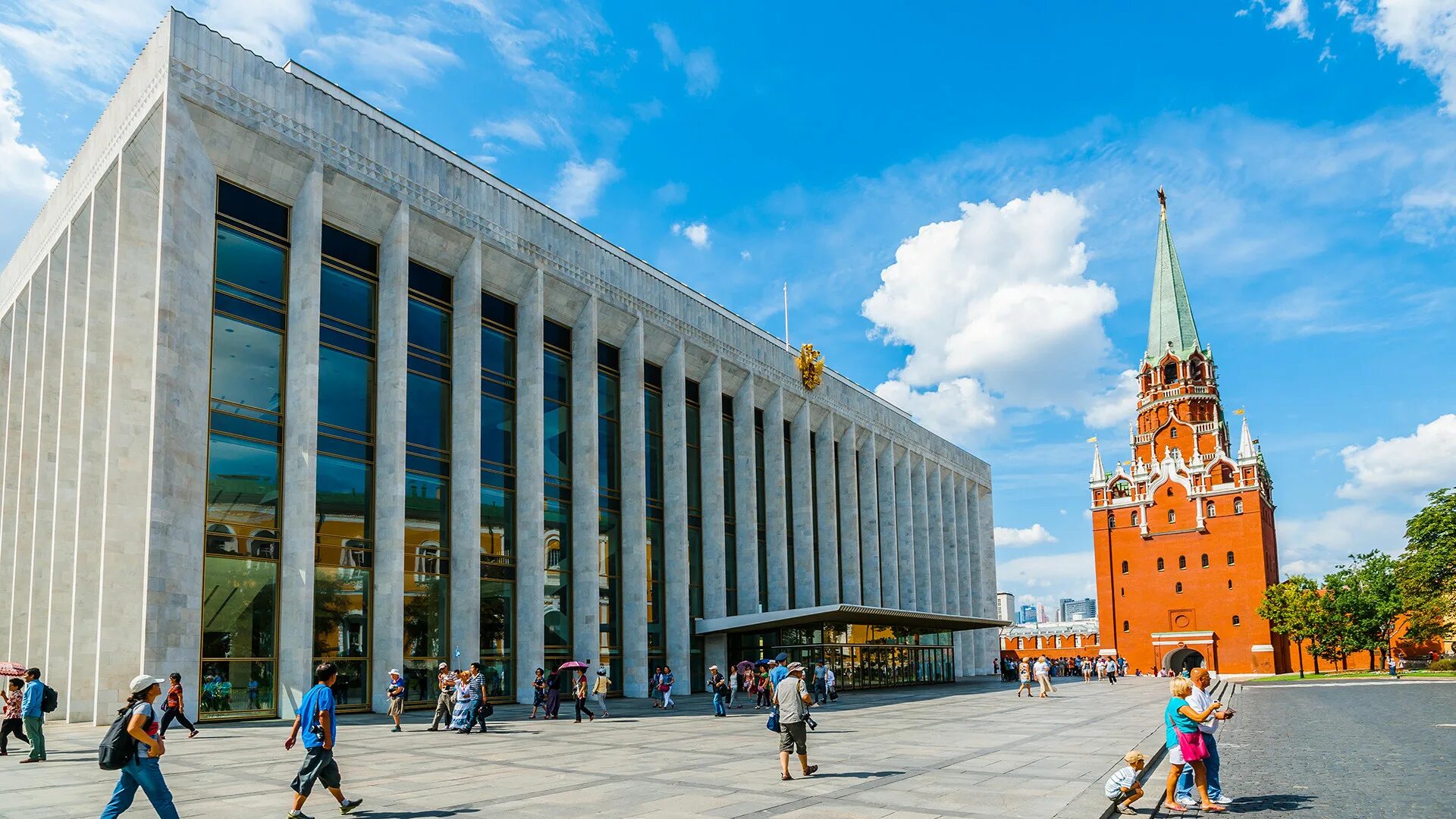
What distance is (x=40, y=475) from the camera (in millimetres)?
32500

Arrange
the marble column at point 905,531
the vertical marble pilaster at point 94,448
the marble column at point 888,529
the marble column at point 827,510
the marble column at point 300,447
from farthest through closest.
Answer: the marble column at point 905,531 → the marble column at point 888,529 → the marble column at point 827,510 → the marble column at point 300,447 → the vertical marble pilaster at point 94,448

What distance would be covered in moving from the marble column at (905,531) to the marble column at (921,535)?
802 mm

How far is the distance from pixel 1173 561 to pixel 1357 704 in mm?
68143

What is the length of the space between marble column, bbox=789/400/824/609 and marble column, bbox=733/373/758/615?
3.16 metres

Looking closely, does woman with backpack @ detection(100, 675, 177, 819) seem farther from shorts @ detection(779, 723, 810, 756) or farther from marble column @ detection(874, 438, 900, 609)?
marble column @ detection(874, 438, 900, 609)

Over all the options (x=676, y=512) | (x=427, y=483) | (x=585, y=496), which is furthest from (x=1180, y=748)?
(x=676, y=512)

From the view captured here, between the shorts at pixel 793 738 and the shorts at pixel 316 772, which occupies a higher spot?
the shorts at pixel 316 772

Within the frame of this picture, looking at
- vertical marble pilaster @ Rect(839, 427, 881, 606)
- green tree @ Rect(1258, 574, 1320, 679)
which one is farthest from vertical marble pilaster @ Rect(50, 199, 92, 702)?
green tree @ Rect(1258, 574, 1320, 679)

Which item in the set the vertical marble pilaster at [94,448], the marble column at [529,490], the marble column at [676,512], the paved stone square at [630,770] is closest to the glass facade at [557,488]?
the marble column at [529,490]

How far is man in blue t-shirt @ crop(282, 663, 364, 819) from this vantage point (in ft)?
35.8

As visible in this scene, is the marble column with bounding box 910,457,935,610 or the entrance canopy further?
the marble column with bounding box 910,457,935,610

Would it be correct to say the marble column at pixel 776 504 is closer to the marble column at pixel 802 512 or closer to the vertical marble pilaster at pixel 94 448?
the marble column at pixel 802 512

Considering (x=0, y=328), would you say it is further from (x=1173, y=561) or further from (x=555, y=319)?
(x=1173, y=561)

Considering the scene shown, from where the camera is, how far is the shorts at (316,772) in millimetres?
10922
